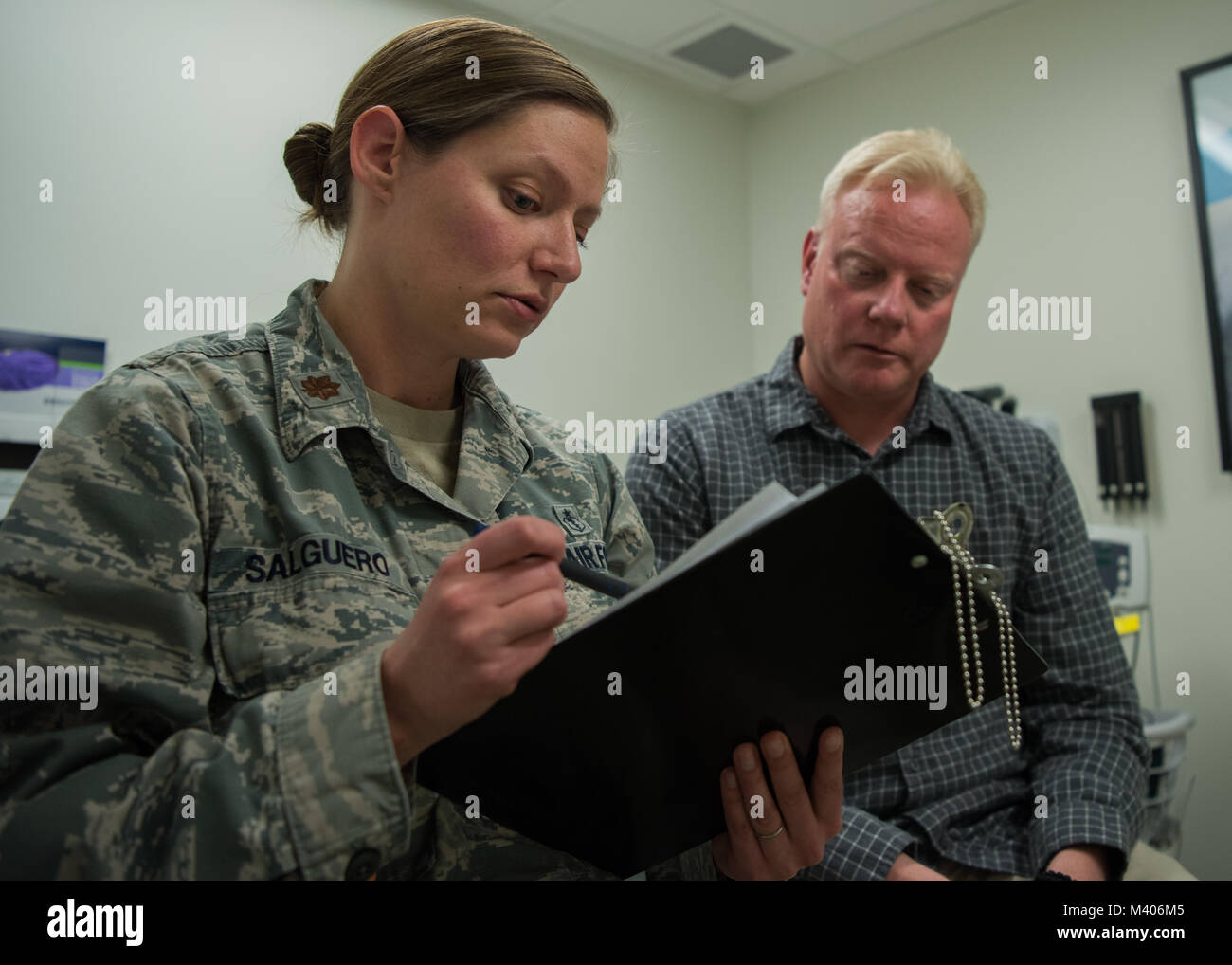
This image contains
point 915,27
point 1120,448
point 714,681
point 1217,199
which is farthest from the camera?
point 915,27

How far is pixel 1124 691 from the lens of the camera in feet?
4.71

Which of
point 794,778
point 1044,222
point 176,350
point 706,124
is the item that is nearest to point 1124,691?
point 794,778

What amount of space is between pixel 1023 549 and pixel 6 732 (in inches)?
53.1

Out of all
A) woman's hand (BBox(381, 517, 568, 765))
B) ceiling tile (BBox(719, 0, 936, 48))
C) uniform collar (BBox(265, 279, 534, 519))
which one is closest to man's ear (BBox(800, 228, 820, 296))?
uniform collar (BBox(265, 279, 534, 519))

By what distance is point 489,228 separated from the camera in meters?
0.86

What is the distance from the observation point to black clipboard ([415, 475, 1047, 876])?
24.0 inches

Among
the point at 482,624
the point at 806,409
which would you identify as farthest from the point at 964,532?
the point at 482,624

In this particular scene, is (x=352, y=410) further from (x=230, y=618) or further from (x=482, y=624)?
(x=482, y=624)

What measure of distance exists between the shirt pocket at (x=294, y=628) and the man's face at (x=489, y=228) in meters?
0.27

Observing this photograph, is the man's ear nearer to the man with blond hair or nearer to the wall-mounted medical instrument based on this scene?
the man with blond hair

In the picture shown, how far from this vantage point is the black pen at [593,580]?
0.70m

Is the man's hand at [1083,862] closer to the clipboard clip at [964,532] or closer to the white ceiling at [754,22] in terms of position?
the clipboard clip at [964,532]

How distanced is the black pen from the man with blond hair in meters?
0.71

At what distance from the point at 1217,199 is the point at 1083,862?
2.08 m
